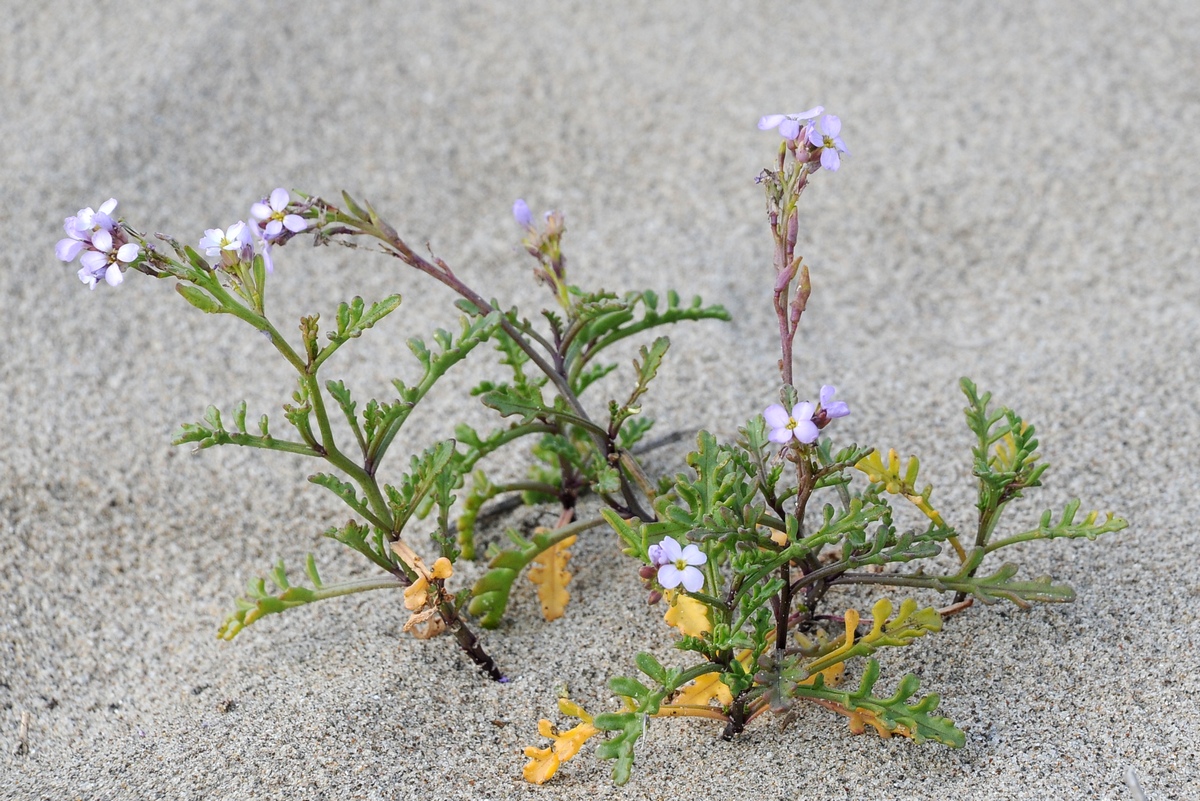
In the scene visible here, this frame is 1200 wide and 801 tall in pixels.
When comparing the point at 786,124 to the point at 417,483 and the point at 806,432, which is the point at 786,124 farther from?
the point at 417,483

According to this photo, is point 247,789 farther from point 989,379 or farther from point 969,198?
point 969,198

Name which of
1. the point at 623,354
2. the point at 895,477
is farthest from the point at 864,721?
Result: the point at 623,354

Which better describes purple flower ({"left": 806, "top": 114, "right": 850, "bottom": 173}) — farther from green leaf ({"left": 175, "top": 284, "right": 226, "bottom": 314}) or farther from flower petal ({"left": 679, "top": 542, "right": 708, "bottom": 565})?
green leaf ({"left": 175, "top": 284, "right": 226, "bottom": 314})

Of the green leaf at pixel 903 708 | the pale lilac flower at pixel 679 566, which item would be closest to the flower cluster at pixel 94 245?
the pale lilac flower at pixel 679 566

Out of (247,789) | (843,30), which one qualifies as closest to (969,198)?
(843,30)

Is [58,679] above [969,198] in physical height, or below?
below

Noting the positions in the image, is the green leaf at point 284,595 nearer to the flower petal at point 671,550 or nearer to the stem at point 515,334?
the stem at point 515,334
